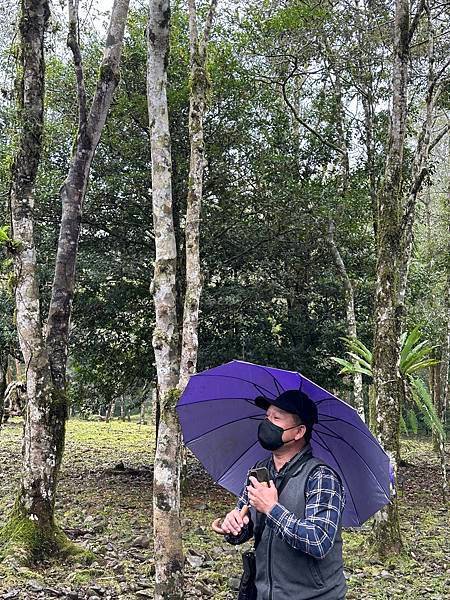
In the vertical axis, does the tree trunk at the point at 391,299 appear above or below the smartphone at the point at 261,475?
above

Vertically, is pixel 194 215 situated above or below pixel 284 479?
above

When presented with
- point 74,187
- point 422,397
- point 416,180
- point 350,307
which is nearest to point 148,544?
point 422,397

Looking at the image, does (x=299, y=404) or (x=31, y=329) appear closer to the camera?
(x=299, y=404)

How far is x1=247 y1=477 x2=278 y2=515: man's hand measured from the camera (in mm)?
2730

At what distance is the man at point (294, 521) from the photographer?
269 cm

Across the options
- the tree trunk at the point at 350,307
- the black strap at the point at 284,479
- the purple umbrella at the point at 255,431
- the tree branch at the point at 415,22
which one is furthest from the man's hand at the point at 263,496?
the tree trunk at the point at 350,307

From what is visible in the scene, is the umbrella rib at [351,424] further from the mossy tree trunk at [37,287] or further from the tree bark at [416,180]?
the tree bark at [416,180]

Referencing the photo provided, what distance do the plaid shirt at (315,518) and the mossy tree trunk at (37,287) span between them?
444 cm

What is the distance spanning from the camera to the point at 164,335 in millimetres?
5535

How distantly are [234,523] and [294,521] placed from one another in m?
0.43

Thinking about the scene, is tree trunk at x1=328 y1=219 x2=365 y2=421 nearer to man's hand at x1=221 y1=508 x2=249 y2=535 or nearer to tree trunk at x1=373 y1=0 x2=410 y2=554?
tree trunk at x1=373 y1=0 x2=410 y2=554

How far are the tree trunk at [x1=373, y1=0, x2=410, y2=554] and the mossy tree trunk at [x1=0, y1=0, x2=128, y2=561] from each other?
11.5ft

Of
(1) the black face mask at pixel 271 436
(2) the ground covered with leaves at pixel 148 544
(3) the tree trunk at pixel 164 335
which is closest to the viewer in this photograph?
(1) the black face mask at pixel 271 436

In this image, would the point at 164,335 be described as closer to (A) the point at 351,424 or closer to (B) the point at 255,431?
(B) the point at 255,431
